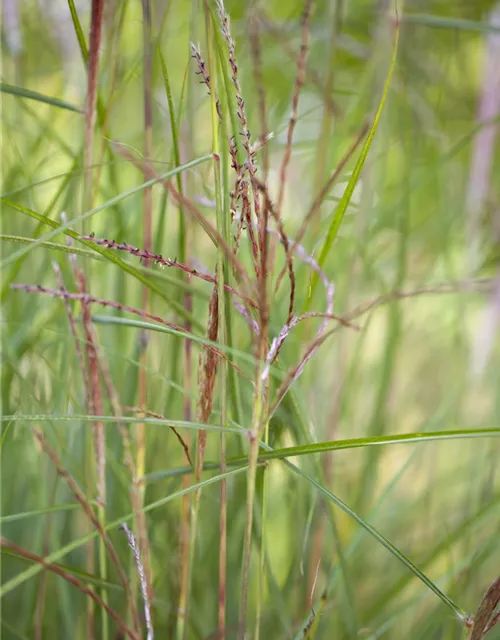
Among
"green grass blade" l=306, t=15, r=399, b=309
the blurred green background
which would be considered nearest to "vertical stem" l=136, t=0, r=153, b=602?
the blurred green background

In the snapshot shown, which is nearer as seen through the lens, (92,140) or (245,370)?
(92,140)

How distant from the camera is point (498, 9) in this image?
1.01 metres

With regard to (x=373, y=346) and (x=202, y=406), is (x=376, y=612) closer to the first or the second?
(x=202, y=406)

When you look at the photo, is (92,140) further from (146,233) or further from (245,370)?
(245,370)

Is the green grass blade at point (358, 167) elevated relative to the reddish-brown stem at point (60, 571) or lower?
elevated

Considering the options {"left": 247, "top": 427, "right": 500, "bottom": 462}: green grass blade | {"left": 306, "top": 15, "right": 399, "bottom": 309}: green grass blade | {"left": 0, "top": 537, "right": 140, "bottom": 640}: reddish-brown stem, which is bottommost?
{"left": 0, "top": 537, "right": 140, "bottom": 640}: reddish-brown stem

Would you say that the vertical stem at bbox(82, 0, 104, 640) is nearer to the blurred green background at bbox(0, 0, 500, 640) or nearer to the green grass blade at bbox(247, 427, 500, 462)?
the blurred green background at bbox(0, 0, 500, 640)

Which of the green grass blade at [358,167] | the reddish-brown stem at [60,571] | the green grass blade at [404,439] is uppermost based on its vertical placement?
the green grass blade at [358,167]

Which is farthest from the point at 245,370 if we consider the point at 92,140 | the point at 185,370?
the point at 92,140

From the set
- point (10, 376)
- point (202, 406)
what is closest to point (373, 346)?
point (10, 376)

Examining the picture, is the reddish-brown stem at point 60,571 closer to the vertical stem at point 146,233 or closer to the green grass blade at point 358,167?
the vertical stem at point 146,233

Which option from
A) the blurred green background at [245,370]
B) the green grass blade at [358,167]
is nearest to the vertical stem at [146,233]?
the blurred green background at [245,370]

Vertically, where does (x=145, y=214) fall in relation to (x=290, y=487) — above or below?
above

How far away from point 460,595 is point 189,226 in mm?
334
